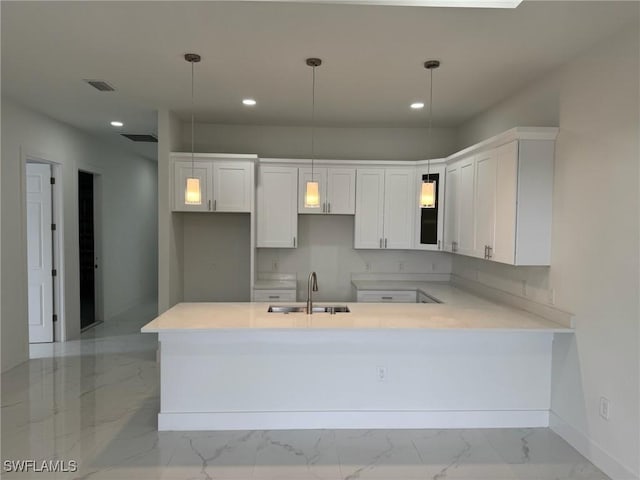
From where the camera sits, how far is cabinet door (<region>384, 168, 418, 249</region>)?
4.84 metres

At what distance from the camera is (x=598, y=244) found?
105 inches

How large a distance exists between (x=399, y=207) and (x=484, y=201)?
1.34 m

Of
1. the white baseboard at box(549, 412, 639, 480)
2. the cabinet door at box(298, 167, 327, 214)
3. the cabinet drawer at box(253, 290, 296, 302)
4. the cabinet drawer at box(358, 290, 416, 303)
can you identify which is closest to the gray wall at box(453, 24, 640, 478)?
the white baseboard at box(549, 412, 639, 480)

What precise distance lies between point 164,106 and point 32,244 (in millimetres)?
2554

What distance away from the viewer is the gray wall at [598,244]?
244 centimetres

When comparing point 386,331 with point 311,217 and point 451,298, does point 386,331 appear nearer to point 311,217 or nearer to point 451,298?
point 451,298

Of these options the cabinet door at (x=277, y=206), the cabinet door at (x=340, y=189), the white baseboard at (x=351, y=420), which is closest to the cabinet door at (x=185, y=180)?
the cabinet door at (x=277, y=206)

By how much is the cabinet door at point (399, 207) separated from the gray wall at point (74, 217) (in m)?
4.12

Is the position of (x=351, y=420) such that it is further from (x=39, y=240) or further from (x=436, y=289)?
(x=39, y=240)

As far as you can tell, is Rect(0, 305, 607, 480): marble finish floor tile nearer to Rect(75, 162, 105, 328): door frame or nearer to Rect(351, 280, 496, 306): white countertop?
Rect(351, 280, 496, 306): white countertop

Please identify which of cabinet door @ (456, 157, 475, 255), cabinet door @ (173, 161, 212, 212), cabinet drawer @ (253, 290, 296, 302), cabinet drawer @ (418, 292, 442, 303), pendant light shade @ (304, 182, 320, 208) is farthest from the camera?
cabinet drawer @ (253, 290, 296, 302)

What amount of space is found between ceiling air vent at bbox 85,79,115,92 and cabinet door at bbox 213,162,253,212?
4.04 feet

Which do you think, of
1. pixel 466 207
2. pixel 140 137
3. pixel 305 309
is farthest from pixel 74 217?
pixel 466 207

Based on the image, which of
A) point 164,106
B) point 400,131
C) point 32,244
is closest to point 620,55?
point 400,131
